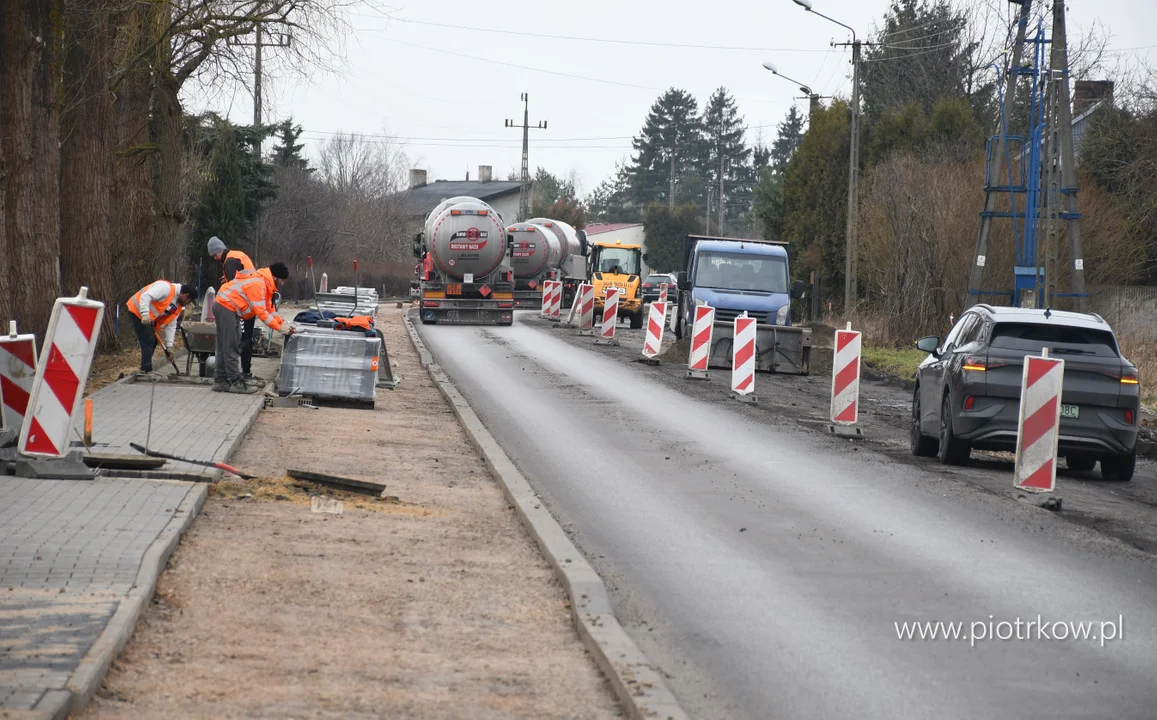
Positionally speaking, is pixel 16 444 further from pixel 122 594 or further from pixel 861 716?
pixel 861 716

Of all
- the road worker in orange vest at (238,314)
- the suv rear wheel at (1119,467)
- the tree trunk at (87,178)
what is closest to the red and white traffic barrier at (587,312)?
the tree trunk at (87,178)

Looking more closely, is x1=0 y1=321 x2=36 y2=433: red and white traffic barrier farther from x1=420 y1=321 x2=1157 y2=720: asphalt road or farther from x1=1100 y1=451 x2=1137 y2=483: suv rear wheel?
x1=1100 y1=451 x2=1137 y2=483: suv rear wheel

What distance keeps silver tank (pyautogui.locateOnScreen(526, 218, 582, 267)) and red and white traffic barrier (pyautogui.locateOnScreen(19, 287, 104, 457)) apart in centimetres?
4640

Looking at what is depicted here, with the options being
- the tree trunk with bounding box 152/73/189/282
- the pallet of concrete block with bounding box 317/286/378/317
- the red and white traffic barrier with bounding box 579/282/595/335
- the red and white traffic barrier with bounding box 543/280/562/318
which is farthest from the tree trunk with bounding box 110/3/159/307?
the red and white traffic barrier with bounding box 543/280/562/318

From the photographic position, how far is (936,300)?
3275cm

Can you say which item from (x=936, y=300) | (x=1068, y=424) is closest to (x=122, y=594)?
(x=1068, y=424)

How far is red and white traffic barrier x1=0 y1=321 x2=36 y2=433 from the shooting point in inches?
453

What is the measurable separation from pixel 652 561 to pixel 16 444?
539 cm

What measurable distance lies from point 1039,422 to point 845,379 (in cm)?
544

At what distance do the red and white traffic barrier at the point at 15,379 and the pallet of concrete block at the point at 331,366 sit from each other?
6039mm

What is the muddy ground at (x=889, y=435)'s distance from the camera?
11.6 m

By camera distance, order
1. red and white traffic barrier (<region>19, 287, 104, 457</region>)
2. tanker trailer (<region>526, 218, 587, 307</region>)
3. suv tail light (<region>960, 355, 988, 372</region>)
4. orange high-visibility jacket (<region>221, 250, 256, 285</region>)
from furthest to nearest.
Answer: tanker trailer (<region>526, 218, 587, 307</region>) → orange high-visibility jacket (<region>221, 250, 256, 285</region>) → suv tail light (<region>960, 355, 988, 372</region>) → red and white traffic barrier (<region>19, 287, 104, 457</region>)

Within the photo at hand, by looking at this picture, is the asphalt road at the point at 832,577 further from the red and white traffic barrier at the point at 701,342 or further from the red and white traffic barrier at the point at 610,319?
the red and white traffic barrier at the point at 610,319

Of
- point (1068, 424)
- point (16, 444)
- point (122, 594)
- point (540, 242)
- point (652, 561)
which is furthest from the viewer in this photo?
point (540, 242)
